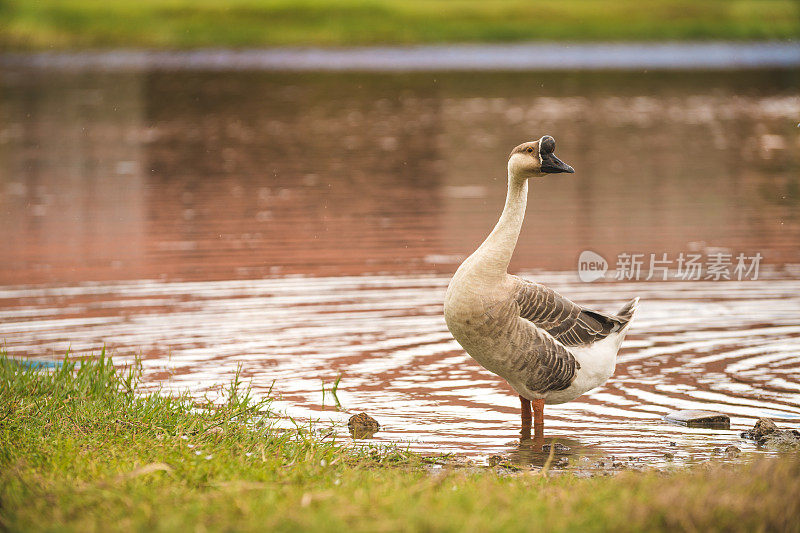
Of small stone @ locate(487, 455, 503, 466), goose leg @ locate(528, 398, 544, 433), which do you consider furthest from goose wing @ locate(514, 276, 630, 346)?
small stone @ locate(487, 455, 503, 466)

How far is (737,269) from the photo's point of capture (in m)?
15.0

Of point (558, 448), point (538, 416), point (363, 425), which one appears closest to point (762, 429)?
point (558, 448)

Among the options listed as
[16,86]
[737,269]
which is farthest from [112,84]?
[737,269]

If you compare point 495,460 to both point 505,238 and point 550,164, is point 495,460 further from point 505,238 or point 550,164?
point 550,164

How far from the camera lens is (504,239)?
8312mm

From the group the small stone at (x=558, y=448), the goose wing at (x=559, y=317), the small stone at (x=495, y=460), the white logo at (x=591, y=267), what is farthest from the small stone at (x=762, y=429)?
the white logo at (x=591, y=267)

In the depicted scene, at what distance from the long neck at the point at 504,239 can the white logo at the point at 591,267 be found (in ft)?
19.1

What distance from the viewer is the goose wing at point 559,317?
8594mm

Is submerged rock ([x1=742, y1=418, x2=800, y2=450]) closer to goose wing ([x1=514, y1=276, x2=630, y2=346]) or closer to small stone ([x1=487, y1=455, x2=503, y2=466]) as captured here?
goose wing ([x1=514, y1=276, x2=630, y2=346])

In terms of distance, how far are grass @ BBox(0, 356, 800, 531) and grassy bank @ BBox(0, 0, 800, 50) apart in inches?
2168

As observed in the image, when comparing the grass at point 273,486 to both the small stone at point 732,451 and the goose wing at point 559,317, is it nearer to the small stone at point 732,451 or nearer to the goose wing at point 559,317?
the small stone at point 732,451

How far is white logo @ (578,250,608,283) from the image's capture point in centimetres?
1429

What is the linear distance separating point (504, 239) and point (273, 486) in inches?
117

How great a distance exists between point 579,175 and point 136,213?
9.51 meters
